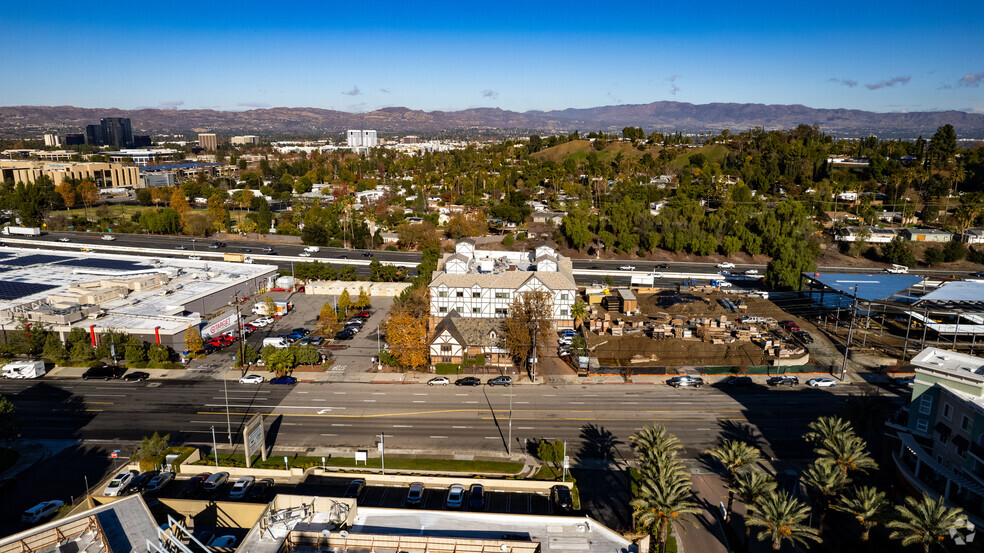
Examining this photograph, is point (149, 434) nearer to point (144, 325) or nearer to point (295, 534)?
point (144, 325)

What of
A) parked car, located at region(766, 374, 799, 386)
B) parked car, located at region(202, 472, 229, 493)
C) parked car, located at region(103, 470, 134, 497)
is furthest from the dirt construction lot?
parked car, located at region(103, 470, 134, 497)

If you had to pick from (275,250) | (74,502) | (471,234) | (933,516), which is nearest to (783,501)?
(933,516)

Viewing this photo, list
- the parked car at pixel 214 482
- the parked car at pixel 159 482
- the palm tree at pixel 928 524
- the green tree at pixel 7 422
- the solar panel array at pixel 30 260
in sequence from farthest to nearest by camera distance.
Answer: the solar panel array at pixel 30 260
the green tree at pixel 7 422
the parked car at pixel 159 482
the parked car at pixel 214 482
the palm tree at pixel 928 524

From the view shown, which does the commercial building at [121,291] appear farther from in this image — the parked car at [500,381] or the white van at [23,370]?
the parked car at [500,381]

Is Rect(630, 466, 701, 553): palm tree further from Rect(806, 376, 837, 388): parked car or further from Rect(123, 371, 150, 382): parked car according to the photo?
Rect(123, 371, 150, 382): parked car

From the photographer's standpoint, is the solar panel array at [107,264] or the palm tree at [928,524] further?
the solar panel array at [107,264]

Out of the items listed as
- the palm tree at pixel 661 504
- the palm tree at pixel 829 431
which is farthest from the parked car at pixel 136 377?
the palm tree at pixel 829 431
